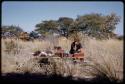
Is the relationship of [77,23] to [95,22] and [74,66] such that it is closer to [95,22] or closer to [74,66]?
[95,22]

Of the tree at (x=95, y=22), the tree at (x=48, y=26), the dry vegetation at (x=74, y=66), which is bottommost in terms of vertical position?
the tree at (x=48, y=26)

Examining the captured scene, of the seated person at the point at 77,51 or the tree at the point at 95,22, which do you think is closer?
the seated person at the point at 77,51

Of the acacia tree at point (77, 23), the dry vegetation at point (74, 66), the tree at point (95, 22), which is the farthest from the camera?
the acacia tree at point (77, 23)

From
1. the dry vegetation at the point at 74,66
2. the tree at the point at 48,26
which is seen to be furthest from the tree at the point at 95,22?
the dry vegetation at the point at 74,66

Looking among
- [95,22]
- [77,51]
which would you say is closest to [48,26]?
[95,22]

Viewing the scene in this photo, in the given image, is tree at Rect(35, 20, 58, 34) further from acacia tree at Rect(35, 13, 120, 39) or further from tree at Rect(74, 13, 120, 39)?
tree at Rect(74, 13, 120, 39)

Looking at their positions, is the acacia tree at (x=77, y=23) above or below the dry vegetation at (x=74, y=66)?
below

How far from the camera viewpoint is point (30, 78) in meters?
7.68

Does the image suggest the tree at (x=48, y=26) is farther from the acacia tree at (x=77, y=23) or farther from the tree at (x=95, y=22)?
the tree at (x=95, y=22)

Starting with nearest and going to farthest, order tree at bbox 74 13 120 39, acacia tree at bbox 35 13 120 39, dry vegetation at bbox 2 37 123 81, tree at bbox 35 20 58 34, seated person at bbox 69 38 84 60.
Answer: dry vegetation at bbox 2 37 123 81 < seated person at bbox 69 38 84 60 < tree at bbox 74 13 120 39 < acacia tree at bbox 35 13 120 39 < tree at bbox 35 20 58 34

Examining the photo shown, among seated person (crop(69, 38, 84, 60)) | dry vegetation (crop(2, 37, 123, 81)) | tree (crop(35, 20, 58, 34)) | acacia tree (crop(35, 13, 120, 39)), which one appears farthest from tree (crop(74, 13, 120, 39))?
dry vegetation (crop(2, 37, 123, 81))

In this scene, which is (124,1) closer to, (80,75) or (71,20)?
(80,75)

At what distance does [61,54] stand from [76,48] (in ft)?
2.74

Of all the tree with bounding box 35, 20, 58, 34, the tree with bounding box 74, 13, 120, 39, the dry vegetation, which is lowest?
the tree with bounding box 35, 20, 58, 34
